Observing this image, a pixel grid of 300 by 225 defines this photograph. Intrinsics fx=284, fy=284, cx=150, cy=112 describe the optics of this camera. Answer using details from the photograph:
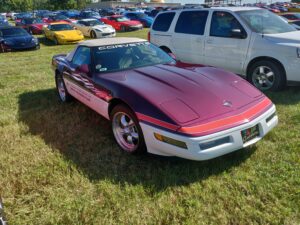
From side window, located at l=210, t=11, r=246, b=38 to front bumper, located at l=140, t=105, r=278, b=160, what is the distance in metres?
3.44

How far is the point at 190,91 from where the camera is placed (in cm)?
349

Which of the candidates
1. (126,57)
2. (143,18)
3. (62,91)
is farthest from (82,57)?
(143,18)

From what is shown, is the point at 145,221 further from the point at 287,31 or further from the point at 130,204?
the point at 287,31

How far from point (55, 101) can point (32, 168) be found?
2810 mm

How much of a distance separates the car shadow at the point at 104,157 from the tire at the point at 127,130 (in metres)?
0.12

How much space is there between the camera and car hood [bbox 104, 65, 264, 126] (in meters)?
3.16

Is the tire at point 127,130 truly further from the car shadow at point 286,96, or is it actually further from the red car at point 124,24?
the red car at point 124,24

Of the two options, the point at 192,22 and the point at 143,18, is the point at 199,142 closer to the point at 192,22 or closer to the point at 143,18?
the point at 192,22

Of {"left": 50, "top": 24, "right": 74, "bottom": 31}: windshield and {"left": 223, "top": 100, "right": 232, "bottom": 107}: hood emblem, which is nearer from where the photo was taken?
{"left": 223, "top": 100, "right": 232, "bottom": 107}: hood emblem

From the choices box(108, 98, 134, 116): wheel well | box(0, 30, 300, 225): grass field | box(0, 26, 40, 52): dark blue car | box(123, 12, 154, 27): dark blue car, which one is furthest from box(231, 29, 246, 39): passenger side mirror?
box(123, 12, 154, 27): dark blue car

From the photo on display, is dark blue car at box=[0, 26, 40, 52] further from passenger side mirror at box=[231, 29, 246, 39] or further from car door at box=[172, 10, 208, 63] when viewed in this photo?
passenger side mirror at box=[231, 29, 246, 39]

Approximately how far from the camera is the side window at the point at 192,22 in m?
6.80

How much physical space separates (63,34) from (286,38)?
45.9ft

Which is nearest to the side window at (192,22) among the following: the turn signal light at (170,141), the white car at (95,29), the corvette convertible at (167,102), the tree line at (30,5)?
the corvette convertible at (167,102)
